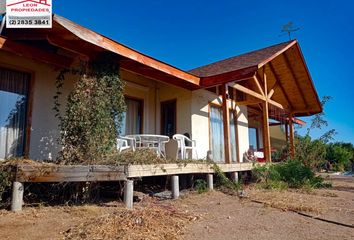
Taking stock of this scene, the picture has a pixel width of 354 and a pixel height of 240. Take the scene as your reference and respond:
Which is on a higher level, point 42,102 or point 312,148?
point 42,102

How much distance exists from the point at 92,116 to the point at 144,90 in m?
3.90

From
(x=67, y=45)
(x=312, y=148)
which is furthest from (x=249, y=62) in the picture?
(x=67, y=45)

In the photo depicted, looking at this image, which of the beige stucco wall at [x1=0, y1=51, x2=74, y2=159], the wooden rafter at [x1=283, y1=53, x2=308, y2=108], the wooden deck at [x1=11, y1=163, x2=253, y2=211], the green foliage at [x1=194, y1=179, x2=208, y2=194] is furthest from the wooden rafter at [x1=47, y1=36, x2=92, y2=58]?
the wooden rafter at [x1=283, y1=53, x2=308, y2=108]

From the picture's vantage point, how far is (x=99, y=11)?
12164 millimetres

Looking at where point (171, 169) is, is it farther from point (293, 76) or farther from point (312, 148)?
point (293, 76)

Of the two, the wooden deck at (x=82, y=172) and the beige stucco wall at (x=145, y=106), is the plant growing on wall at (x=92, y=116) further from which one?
the beige stucco wall at (x=145, y=106)

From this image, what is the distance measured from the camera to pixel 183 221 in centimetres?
420

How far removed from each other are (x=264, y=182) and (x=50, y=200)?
19.2 ft

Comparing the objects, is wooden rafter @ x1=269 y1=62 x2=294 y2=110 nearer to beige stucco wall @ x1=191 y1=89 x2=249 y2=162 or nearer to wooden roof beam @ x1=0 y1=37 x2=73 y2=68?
beige stucco wall @ x1=191 y1=89 x2=249 y2=162

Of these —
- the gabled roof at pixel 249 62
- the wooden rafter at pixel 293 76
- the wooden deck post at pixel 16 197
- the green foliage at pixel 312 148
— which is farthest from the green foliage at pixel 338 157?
the wooden deck post at pixel 16 197

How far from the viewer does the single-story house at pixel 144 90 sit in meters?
5.79

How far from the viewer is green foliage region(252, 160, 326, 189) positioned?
27.4ft

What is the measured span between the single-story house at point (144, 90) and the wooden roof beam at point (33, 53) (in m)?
0.02

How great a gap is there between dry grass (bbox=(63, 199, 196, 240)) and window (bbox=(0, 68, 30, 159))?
11.1 ft
